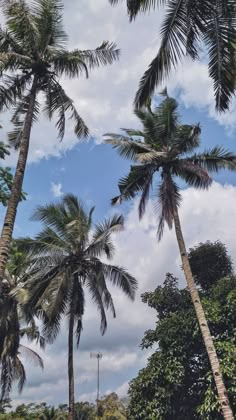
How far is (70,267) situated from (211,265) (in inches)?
375

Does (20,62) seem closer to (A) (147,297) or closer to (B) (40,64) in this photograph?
(B) (40,64)

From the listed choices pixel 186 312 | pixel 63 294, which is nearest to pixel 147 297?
pixel 186 312

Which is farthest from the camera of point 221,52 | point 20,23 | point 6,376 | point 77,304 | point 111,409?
point 111,409

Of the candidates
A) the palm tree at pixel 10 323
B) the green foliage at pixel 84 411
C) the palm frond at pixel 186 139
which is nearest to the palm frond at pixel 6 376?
the palm tree at pixel 10 323

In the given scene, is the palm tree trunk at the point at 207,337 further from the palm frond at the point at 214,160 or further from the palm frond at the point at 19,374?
the palm frond at the point at 19,374

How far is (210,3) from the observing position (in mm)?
10648

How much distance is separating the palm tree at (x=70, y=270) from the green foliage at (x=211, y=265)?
22.0 ft

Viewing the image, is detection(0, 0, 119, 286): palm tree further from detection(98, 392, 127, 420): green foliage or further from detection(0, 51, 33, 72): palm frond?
detection(98, 392, 127, 420): green foliage

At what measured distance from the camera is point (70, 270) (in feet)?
74.9

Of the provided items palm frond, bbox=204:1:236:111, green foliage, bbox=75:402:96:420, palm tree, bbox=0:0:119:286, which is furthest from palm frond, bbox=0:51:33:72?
green foliage, bbox=75:402:96:420

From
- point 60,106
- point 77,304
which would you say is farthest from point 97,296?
point 60,106

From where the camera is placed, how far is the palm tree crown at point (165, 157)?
20641 millimetres

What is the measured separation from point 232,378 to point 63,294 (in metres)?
8.47

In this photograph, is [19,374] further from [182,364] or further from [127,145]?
[127,145]
